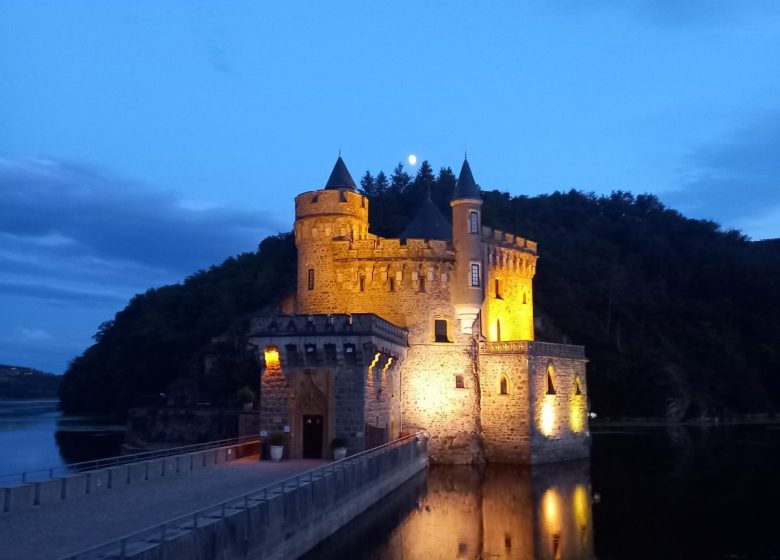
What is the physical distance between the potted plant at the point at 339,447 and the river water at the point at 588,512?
2.37 meters

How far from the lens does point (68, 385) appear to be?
10219 cm

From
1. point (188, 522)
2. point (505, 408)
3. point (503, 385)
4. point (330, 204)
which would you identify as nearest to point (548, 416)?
point (505, 408)

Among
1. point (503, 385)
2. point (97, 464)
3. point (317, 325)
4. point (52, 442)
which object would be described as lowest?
point (52, 442)

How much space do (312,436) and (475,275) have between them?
12.7 metres

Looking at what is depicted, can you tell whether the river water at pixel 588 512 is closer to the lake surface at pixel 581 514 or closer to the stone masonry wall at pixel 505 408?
the lake surface at pixel 581 514

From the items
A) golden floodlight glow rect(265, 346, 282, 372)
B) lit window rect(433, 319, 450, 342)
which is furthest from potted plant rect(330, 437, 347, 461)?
lit window rect(433, 319, 450, 342)

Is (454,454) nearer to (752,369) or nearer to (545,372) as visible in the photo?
(545,372)

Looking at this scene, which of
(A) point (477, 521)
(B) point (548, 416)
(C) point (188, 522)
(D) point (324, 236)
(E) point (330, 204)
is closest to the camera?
(C) point (188, 522)

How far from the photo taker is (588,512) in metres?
24.0

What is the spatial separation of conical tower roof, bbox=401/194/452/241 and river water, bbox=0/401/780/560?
41.1ft

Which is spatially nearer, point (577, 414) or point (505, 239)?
point (577, 414)

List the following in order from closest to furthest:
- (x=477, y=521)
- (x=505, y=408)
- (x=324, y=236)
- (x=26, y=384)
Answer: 1. (x=477, y=521)
2. (x=324, y=236)
3. (x=505, y=408)
4. (x=26, y=384)

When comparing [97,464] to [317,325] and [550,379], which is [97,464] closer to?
[317,325]

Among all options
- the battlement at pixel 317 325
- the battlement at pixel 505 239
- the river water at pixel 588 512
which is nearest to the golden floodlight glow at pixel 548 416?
the river water at pixel 588 512
